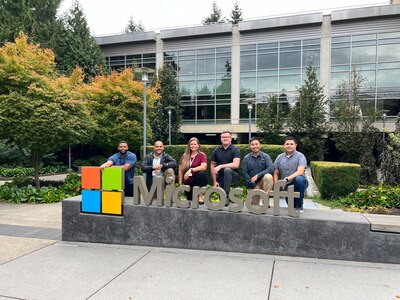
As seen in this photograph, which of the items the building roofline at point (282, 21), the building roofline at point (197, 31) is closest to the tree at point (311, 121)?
the building roofline at point (282, 21)

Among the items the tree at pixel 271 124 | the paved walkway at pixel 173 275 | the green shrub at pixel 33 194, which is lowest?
the green shrub at pixel 33 194

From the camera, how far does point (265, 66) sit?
29031 millimetres

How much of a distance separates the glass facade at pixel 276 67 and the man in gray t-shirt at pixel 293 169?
22.7 meters

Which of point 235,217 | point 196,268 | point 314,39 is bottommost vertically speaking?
point 196,268

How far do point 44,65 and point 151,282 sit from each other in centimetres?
931

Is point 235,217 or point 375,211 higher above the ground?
point 235,217

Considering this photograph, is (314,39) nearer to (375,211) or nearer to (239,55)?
(239,55)

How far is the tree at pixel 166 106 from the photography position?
27.3 metres

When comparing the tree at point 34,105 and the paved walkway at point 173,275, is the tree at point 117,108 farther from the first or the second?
the paved walkway at point 173,275

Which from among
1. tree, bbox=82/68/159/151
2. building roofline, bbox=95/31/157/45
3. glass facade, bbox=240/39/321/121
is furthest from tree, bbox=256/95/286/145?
building roofline, bbox=95/31/157/45

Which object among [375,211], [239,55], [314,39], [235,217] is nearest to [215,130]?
[239,55]

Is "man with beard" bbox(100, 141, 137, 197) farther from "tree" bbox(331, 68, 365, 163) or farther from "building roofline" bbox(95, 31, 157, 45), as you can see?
"building roofline" bbox(95, 31, 157, 45)

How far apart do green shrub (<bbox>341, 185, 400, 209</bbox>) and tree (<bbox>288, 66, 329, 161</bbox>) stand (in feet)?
47.4

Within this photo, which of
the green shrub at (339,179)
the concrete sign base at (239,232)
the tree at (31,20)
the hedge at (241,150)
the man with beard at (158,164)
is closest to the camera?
the concrete sign base at (239,232)
